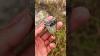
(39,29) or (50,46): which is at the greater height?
(39,29)

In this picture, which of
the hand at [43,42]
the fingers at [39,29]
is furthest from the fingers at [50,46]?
the fingers at [39,29]

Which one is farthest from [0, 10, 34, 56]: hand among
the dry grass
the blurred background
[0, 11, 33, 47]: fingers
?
the blurred background

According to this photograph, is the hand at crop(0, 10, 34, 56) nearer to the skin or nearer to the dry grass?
the skin

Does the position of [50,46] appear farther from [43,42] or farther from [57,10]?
[57,10]

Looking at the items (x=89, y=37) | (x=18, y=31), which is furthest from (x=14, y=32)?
(x=89, y=37)

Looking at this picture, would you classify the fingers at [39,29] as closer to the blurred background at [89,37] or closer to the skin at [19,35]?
the skin at [19,35]

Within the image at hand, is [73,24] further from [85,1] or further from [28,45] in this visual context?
[28,45]

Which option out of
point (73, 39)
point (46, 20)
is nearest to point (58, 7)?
point (46, 20)
